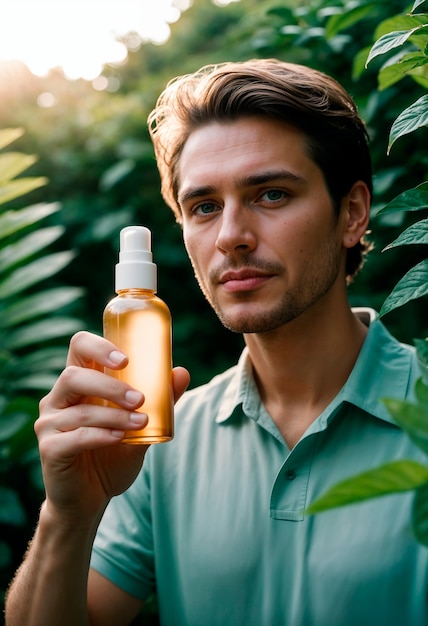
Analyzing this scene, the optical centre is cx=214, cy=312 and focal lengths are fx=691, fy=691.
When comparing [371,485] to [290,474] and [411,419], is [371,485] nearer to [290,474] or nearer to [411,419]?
[411,419]

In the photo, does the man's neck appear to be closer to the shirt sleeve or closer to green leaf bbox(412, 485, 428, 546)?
the shirt sleeve

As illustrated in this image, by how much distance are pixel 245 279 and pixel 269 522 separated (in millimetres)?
513

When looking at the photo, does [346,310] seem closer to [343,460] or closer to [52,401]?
[343,460]

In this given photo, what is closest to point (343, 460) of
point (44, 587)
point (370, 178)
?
point (44, 587)

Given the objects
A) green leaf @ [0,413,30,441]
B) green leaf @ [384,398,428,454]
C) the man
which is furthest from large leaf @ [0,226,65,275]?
green leaf @ [384,398,428,454]

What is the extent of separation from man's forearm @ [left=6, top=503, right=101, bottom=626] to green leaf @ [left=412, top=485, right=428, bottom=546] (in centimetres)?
92

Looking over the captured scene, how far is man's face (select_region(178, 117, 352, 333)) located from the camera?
1494 mm

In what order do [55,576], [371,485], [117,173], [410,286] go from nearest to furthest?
1. [371,485]
2. [410,286]
3. [55,576]
4. [117,173]

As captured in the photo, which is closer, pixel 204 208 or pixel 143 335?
pixel 143 335

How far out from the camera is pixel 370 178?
6.02 feet

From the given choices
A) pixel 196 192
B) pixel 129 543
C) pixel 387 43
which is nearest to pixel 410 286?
pixel 387 43

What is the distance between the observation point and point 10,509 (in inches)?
75.1

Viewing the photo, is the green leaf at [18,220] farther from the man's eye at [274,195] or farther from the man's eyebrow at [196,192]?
the man's eye at [274,195]

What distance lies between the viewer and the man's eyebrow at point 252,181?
1.51 metres
